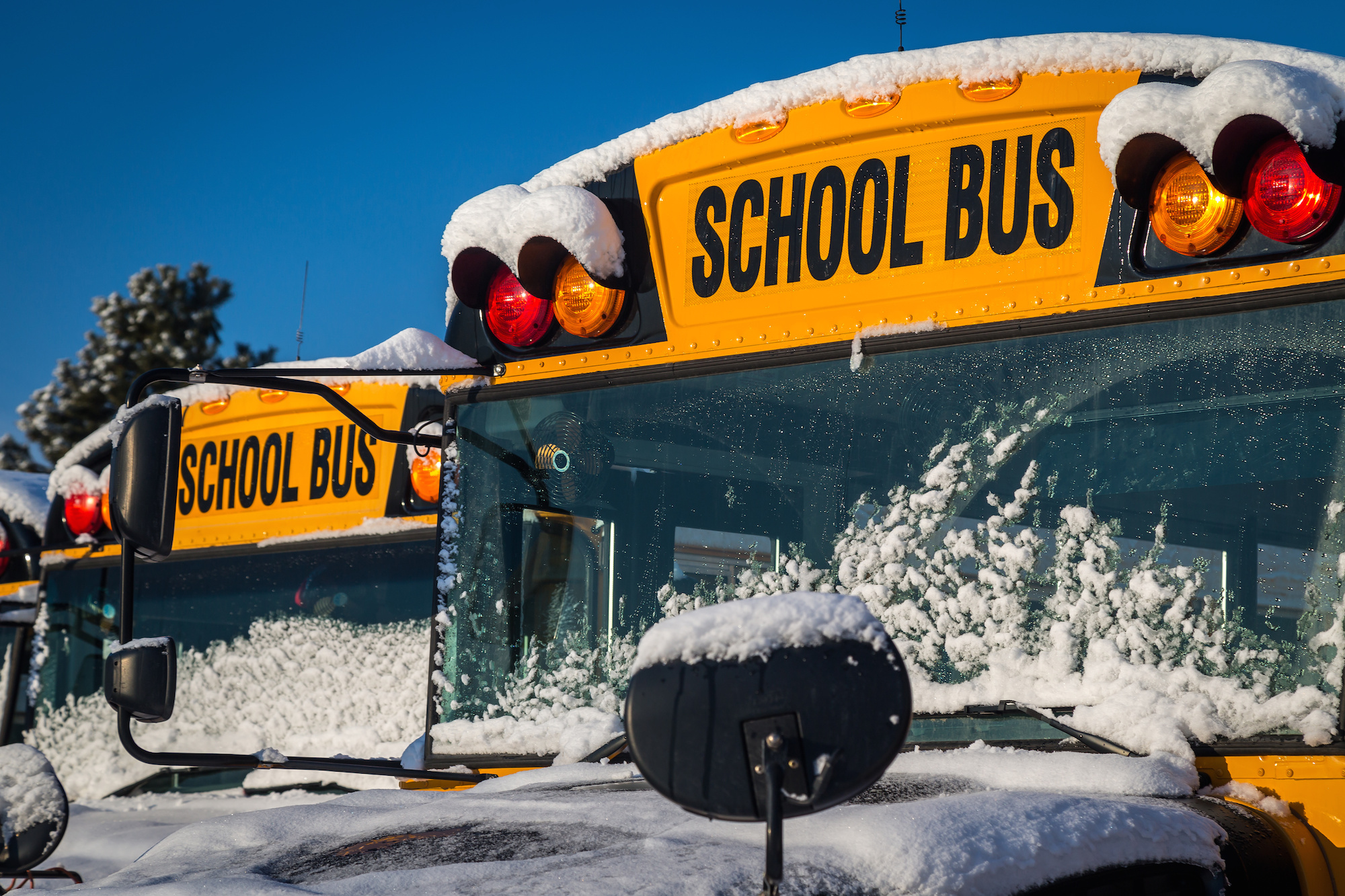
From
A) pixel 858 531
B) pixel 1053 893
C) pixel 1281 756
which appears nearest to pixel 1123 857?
pixel 1053 893

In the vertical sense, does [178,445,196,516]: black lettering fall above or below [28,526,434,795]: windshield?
above

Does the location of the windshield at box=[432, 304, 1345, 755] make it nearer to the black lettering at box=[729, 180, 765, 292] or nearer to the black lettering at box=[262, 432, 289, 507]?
the black lettering at box=[729, 180, 765, 292]

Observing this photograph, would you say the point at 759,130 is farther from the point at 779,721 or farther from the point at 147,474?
the point at 779,721

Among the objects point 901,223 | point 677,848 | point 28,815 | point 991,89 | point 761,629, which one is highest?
point 991,89

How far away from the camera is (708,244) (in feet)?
7.83

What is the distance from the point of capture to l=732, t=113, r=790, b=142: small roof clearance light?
7.54ft

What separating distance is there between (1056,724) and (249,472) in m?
4.04

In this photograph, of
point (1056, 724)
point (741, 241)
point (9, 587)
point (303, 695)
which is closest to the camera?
point (1056, 724)

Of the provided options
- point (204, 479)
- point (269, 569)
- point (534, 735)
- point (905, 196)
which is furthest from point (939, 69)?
point (204, 479)

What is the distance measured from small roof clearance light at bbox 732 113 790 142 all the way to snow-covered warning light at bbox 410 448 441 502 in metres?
1.92

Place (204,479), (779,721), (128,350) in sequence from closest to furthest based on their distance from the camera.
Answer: (779,721) < (204,479) < (128,350)

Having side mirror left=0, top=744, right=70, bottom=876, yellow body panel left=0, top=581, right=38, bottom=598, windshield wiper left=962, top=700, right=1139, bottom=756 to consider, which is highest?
yellow body panel left=0, top=581, right=38, bottom=598

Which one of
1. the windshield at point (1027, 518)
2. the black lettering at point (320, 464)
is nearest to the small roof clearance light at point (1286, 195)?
the windshield at point (1027, 518)

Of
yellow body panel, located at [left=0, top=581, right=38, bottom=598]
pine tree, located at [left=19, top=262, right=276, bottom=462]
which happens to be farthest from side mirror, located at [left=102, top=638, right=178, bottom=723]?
pine tree, located at [left=19, top=262, right=276, bottom=462]
